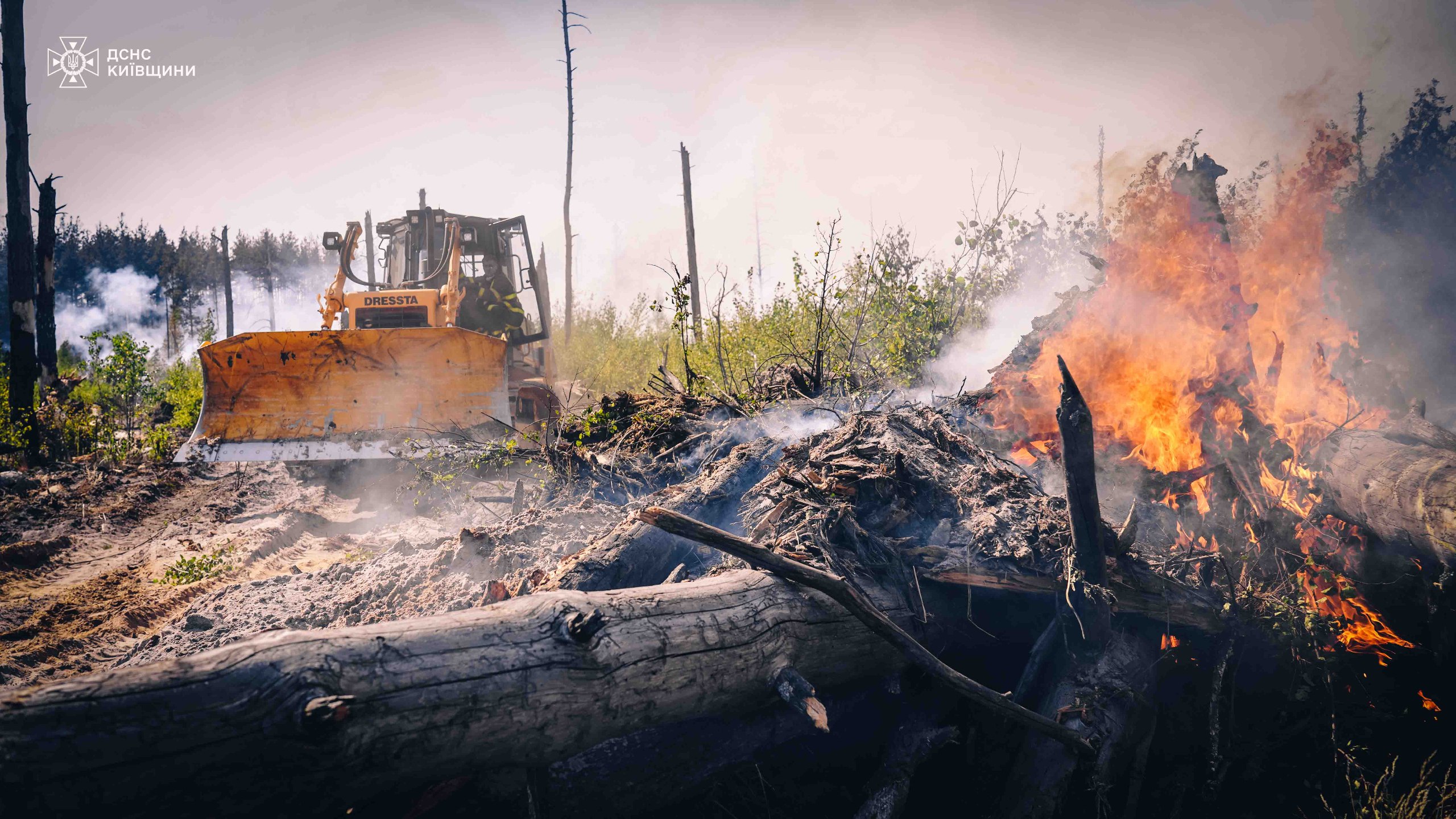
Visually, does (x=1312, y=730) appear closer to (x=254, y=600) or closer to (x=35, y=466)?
(x=254, y=600)

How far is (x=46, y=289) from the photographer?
10562 mm

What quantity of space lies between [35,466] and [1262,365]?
569 inches

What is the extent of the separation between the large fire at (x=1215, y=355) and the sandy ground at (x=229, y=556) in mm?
4072

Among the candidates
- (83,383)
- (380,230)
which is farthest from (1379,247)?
(83,383)

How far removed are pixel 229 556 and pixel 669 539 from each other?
4759 millimetres

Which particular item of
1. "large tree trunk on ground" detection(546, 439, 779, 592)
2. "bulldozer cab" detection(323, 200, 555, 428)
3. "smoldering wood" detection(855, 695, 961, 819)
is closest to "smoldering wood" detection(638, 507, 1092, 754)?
"smoldering wood" detection(855, 695, 961, 819)

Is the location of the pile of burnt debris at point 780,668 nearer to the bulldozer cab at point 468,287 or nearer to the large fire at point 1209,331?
the large fire at point 1209,331

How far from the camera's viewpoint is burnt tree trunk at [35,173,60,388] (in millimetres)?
10195

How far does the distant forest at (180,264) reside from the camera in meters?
38.1

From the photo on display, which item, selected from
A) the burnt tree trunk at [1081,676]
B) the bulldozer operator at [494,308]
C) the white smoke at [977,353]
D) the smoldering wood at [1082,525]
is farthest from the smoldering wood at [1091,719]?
the bulldozer operator at [494,308]

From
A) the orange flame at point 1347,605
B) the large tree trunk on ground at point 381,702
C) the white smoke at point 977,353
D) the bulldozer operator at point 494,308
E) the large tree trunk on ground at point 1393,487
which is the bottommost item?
the orange flame at point 1347,605

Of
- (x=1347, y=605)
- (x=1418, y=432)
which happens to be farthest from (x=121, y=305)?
(x=1418, y=432)

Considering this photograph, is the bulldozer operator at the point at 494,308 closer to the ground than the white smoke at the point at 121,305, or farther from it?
closer to the ground

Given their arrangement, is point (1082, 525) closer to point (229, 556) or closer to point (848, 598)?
point (848, 598)
